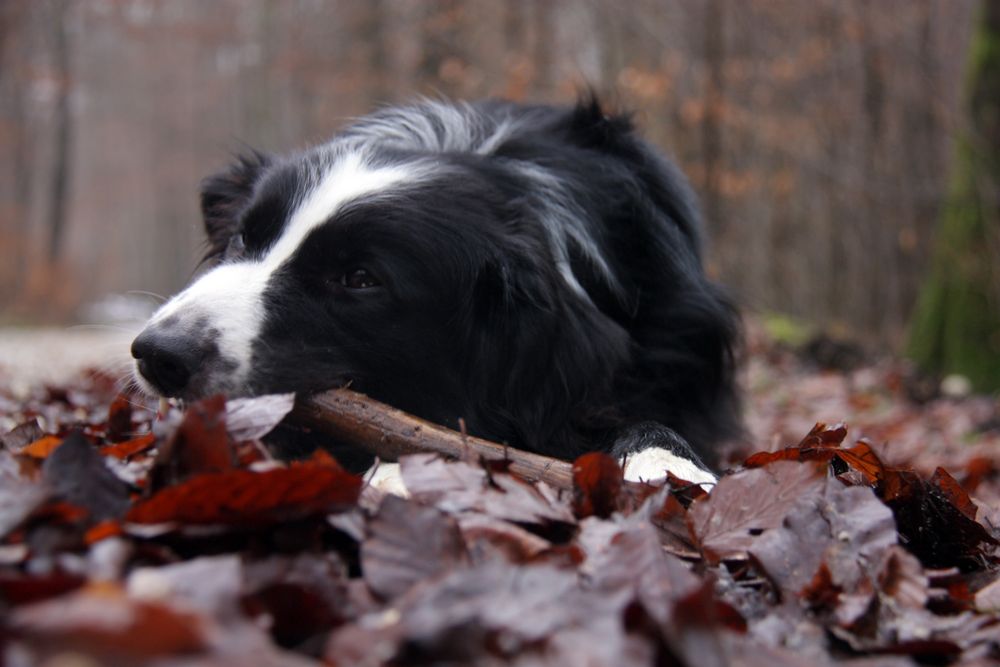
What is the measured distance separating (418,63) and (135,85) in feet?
112

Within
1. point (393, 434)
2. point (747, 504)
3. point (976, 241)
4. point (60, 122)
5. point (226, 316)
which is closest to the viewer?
point (747, 504)

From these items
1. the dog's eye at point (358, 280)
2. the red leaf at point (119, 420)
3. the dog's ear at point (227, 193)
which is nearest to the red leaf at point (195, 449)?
the red leaf at point (119, 420)

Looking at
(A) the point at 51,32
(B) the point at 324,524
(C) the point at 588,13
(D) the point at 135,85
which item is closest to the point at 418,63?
(C) the point at 588,13

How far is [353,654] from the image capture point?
49.1 inches

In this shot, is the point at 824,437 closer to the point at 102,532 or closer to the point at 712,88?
the point at 102,532

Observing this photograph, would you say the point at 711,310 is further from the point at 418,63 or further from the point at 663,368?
the point at 418,63

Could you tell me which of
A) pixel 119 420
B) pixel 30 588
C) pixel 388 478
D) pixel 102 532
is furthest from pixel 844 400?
pixel 30 588

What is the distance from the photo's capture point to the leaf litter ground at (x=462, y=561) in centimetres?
121

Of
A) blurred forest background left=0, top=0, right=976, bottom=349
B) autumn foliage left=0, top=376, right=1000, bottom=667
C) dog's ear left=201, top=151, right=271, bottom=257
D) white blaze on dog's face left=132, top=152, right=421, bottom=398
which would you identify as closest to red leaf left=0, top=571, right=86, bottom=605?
autumn foliage left=0, top=376, right=1000, bottom=667

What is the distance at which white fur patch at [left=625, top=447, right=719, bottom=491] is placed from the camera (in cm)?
255

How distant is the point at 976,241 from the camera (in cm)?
876

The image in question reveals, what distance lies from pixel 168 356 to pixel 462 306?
0.93 metres

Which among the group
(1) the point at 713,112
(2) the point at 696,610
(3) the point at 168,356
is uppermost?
(2) the point at 696,610

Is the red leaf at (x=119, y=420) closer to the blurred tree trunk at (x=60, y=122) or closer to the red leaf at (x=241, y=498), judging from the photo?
the red leaf at (x=241, y=498)
